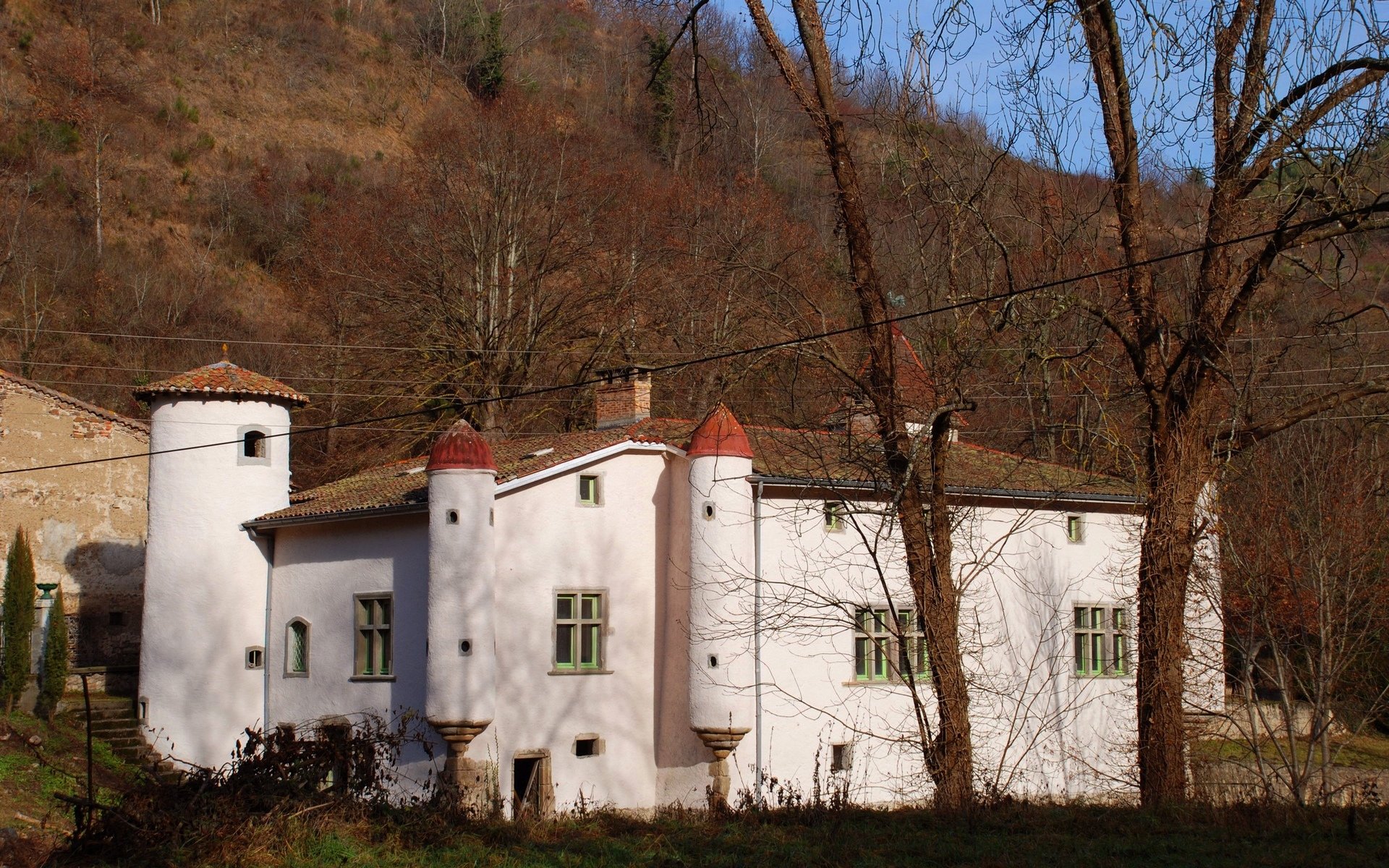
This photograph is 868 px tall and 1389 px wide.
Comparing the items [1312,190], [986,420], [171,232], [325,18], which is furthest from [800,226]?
[325,18]

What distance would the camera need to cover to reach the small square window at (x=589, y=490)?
2114 centimetres

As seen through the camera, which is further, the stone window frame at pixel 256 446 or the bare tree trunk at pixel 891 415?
the stone window frame at pixel 256 446

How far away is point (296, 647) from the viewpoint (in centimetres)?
2322

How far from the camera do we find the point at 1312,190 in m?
11.3

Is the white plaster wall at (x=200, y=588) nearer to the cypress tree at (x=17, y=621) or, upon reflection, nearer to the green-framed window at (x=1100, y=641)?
the cypress tree at (x=17, y=621)

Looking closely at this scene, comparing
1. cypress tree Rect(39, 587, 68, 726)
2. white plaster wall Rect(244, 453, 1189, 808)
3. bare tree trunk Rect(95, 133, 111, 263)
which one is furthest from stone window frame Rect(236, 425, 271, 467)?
bare tree trunk Rect(95, 133, 111, 263)

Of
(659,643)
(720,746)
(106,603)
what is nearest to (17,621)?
(106,603)

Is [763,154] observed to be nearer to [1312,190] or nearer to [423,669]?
[423,669]

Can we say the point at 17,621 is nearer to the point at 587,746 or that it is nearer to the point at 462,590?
the point at 462,590

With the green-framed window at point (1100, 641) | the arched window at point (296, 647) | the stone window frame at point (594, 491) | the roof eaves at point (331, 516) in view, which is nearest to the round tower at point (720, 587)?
the stone window frame at point (594, 491)

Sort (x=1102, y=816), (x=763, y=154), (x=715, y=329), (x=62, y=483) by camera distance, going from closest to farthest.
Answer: (x=1102, y=816)
(x=62, y=483)
(x=715, y=329)
(x=763, y=154)

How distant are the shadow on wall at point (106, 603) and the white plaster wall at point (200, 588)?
18.0 ft

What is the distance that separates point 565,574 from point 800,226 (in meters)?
24.0

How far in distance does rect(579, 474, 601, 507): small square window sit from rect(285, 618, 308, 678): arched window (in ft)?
18.9
